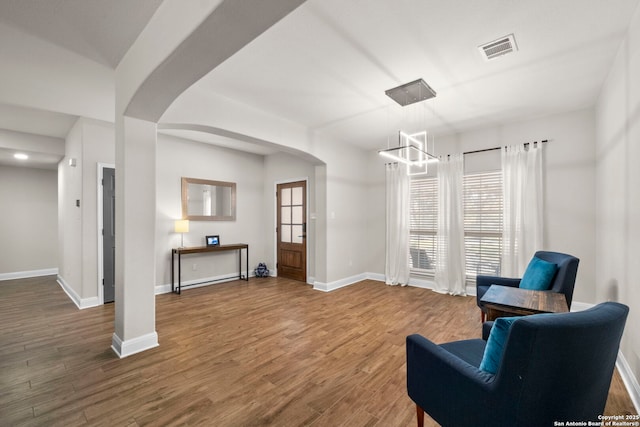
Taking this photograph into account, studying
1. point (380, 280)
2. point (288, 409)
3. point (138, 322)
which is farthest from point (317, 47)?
point (380, 280)

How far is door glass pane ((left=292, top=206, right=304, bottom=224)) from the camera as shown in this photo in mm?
5844

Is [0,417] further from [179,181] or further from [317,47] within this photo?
[179,181]

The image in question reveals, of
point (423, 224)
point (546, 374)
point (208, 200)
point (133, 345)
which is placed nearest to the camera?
point (546, 374)

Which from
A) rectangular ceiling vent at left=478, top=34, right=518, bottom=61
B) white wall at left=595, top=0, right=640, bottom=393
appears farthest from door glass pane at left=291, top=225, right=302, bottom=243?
white wall at left=595, top=0, right=640, bottom=393

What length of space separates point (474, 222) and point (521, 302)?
273cm

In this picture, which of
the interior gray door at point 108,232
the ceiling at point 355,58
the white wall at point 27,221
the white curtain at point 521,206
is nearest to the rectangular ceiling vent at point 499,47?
the ceiling at point 355,58

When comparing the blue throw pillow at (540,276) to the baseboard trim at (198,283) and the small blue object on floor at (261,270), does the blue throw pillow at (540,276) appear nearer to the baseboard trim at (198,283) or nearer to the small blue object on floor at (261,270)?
the small blue object on floor at (261,270)

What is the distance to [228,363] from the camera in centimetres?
249

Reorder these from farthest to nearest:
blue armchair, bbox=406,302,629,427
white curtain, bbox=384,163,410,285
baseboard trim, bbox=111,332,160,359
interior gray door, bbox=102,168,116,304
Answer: white curtain, bbox=384,163,410,285 → interior gray door, bbox=102,168,116,304 → baseboard trim, bbox=111,332,160,359 → blue armchair, bbox=406,302,629,427

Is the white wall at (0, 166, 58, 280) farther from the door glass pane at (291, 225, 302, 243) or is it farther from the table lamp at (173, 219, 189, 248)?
the door glass pane at (291, 225, 302, 243)

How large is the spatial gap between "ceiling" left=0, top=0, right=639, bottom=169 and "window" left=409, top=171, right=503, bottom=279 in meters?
1.13

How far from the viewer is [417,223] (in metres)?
5.28

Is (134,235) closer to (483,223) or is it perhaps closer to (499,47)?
(499,47)

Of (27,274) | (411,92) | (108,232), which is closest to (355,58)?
(411,92)
